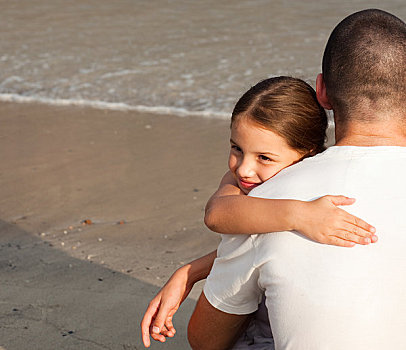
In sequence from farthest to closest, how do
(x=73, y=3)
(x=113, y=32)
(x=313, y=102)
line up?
(x=73, y=3), (x=113, y=32), (x=313, y=102)

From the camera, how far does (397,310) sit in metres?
1.78

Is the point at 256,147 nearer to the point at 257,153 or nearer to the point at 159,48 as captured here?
the point at 257,153

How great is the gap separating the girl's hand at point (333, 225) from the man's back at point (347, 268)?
0.02 m

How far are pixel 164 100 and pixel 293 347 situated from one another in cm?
601

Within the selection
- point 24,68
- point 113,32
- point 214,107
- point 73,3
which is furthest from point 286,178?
point 73,3

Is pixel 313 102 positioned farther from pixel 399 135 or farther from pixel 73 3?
pixel 73 3

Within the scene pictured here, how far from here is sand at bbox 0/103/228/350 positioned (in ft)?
11.7

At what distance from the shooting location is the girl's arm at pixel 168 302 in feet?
7.85

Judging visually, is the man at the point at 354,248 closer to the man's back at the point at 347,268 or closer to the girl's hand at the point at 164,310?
the man's back at the point at 347,268

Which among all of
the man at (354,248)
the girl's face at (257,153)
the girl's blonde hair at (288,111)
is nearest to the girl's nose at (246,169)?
the girl's face at (257,153)

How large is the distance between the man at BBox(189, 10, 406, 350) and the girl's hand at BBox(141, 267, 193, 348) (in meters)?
0.41

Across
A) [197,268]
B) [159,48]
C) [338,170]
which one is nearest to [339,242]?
[338,170]

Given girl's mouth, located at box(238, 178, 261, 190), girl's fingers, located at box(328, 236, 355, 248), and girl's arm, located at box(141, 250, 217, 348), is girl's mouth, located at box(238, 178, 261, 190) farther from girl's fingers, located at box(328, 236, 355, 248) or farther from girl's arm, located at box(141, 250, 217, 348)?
girl's fingers, located at box(328, 236, 355, 248)

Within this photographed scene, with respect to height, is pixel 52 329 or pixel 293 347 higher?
pixel 293 347
